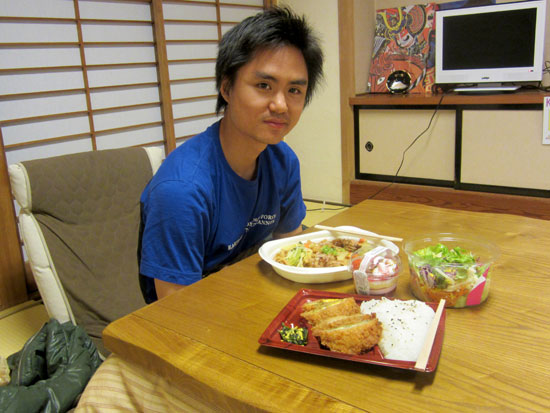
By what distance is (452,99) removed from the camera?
3271 mm

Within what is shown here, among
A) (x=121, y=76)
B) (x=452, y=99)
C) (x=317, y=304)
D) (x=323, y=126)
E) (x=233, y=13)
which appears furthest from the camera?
(x=323, y=126)

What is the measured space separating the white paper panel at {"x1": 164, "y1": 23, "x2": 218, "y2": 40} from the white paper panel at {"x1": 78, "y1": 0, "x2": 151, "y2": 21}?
185 millimetres

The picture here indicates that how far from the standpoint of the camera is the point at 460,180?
3.41 m

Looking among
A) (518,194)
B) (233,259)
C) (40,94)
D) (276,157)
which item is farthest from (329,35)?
(233,259)

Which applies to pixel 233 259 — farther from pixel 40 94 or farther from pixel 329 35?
pixel 329 35

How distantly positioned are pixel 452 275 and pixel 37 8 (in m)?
2.53

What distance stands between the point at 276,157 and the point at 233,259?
38 centimetres

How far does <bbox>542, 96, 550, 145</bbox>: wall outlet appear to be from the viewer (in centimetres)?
291

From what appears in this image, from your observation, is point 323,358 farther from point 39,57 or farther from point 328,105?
point 328,105

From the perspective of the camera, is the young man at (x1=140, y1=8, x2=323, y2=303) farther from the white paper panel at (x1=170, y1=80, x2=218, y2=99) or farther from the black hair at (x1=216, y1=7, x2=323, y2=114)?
the white paper panel at (x1=170, y1=80, x2=218, y2=99)

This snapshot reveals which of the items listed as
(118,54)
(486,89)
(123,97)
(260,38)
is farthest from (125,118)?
(486,89)

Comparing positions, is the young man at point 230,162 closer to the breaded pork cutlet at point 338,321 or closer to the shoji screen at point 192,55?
the breaded pork cutlet at point 338,321

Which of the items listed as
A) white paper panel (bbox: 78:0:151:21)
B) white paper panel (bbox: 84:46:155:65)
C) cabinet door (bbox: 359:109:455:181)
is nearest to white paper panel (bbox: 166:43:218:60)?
white paper panel (bbox: 84:46:155:65)

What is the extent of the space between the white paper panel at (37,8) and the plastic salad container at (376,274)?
2.32 meters
